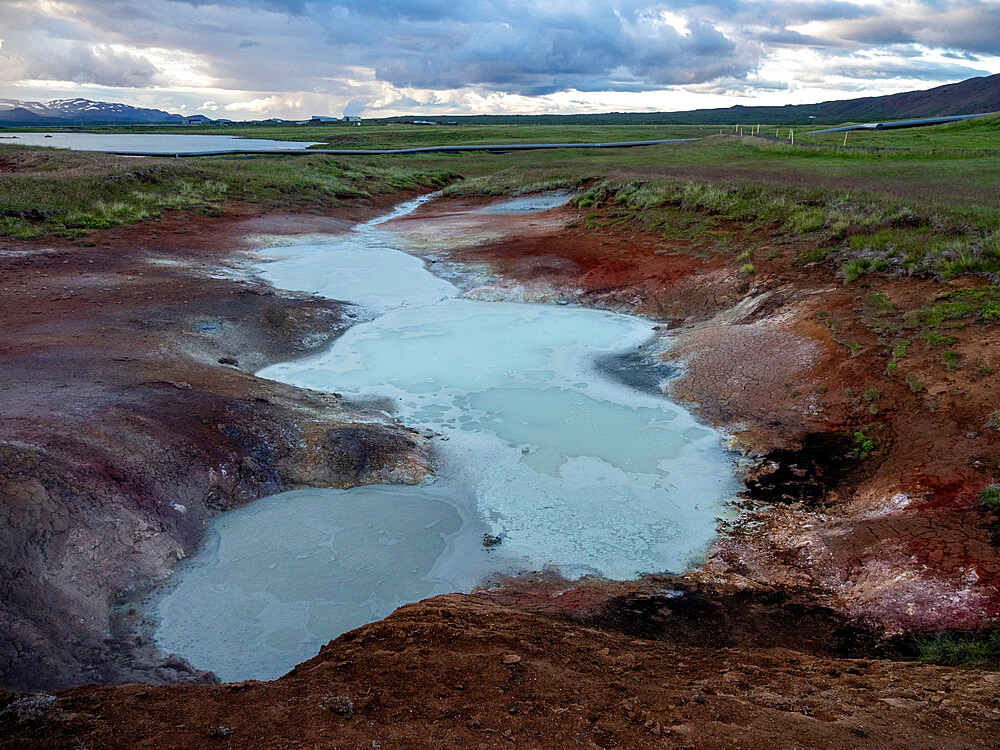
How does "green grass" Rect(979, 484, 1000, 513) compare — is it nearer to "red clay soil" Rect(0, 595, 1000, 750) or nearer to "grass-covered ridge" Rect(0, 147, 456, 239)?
"red clay soil" Rect(0, 595, 1000, 750)

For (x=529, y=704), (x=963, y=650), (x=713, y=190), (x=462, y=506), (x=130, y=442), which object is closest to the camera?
(x=529, y=704)

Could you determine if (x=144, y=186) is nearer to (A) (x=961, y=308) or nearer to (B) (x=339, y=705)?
(A) (x=961, y=308)

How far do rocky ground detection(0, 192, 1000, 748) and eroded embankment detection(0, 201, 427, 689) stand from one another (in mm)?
40

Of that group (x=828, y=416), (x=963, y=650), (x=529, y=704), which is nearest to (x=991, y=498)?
(x=963, y=650)

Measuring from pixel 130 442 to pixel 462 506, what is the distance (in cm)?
438

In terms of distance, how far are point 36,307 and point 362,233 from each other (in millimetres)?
16296

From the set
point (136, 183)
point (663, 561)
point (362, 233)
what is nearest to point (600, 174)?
point (362, 233)

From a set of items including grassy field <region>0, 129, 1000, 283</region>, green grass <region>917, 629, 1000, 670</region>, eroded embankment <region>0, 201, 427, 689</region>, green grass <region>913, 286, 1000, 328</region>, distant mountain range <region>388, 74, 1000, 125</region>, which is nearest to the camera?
green grass <region>917, 629, 1000, 670</region>

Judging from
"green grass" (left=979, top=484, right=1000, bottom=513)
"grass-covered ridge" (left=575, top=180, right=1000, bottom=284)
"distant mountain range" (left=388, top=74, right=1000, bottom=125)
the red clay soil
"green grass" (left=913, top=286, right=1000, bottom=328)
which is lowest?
the red clay soil

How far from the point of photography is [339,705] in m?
4.52

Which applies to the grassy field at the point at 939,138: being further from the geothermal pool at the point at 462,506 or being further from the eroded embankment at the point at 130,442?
the eroded embankment at the point at 130,442

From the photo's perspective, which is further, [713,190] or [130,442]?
[713,190]

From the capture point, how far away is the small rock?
177 inches

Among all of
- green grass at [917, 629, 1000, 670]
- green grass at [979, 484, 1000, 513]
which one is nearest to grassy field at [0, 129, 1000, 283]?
green grass at [979, 484, 1000, 513]
